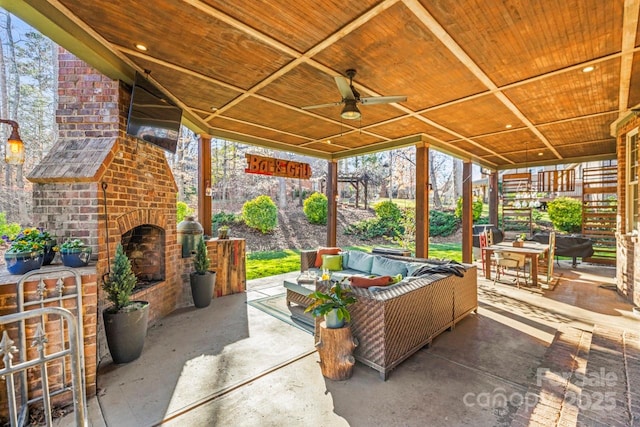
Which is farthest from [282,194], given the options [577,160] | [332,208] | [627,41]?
[627,41]

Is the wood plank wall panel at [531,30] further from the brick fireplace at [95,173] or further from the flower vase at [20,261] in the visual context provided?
the flower vase at [20,261]

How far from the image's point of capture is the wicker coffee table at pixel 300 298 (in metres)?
4.00

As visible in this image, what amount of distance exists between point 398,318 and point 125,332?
2.67 meters

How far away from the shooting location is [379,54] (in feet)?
9.49

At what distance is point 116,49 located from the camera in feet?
9.27

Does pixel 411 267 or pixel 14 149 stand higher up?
pixel 14 149

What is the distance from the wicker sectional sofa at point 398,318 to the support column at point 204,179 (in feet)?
10.5

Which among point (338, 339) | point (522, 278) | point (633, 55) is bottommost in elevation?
point (522, 278)

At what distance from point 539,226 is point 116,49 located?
50.3 feet

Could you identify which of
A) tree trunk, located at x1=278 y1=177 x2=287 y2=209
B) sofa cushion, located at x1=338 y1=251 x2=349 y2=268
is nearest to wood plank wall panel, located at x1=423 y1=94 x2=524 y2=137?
sofa cushion, located at x1=338 y1=251 x2=349 y2=268

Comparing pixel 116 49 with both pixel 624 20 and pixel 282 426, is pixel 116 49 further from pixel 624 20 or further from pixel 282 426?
pixel 624 20

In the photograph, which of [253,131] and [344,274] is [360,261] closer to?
[344,274]

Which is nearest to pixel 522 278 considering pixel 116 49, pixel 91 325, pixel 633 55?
pixel 633 55

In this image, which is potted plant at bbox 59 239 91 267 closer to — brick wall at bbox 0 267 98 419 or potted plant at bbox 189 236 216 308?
brick wall at bbox 0 267 98 419
